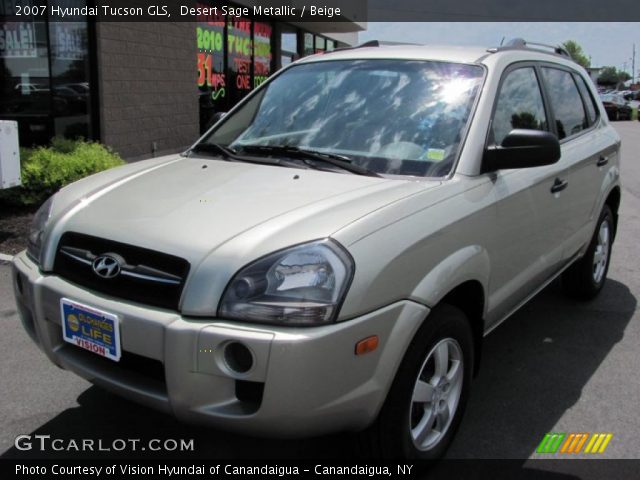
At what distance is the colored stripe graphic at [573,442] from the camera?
9.93 feet

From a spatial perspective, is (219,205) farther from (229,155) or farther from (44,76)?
(44,76)

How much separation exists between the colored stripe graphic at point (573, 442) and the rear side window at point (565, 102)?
1881 millimetres

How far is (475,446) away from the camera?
3045 millimetres

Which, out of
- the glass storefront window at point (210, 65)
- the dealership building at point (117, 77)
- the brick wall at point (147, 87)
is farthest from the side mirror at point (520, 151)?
the glass storefront window at point (210, 65)

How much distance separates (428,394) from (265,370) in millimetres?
861

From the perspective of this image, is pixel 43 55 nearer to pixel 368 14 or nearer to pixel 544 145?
pixel 544 145

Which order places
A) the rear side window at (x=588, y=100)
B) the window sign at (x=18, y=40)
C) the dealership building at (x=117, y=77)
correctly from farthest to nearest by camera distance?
the dealership building at (x=117, y=77) → the window sign at (x=18, y=40) → the rear side window at (x=588, y=100)

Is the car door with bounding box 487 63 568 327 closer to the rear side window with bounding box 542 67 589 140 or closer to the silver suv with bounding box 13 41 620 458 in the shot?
the silver suv with bounding box 13 41 620 458

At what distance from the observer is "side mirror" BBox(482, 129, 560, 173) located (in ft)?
9.80

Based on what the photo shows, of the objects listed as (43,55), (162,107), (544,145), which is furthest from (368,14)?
(544,145)

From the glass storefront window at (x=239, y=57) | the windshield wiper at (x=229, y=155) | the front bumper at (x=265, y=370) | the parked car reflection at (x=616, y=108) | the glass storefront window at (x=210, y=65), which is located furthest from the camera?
the parked car reflection at (x=616, y=108)

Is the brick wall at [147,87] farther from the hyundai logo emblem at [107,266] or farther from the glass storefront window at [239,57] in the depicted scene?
the hyundai logo emblem at [107,266]

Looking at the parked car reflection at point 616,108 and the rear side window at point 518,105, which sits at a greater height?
the rear side window at point 518,105

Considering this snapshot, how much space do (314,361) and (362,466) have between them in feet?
2.41
